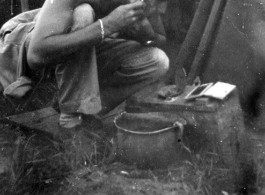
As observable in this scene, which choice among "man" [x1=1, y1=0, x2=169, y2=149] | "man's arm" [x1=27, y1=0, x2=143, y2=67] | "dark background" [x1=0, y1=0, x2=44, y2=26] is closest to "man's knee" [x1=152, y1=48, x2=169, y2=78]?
"man" [x1=1, y1=0, x2=169, y2=149]

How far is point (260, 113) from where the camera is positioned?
11.3ft

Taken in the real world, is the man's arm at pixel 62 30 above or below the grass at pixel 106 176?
above

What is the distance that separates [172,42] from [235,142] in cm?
131

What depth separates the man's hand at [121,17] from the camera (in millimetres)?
2836

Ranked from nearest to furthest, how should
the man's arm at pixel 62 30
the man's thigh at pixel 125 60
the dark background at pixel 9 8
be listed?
the man's arm at pixel 62 30
the man's thigh at pixel 125 60
the dark background at pixel 9 8

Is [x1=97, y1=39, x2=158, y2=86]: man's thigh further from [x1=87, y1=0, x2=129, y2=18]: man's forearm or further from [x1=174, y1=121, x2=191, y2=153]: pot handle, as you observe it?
[x1=174, y1=121, x2=191, y2=153]: pot handle

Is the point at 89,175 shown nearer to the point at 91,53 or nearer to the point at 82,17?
the point at 91,53

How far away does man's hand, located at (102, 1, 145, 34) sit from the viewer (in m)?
2.84

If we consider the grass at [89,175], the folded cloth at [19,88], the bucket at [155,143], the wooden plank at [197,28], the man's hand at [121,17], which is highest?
the man's hand at [121,17]

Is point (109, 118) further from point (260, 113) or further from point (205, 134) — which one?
point (260, 113)

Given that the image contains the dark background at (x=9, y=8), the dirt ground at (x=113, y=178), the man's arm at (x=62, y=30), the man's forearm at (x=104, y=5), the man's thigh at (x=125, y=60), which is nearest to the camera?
the dirt ground at (x=113, y=178)

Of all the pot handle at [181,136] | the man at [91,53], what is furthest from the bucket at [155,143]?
the man at [91,53]

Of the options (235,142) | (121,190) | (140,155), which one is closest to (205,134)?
(235,142)

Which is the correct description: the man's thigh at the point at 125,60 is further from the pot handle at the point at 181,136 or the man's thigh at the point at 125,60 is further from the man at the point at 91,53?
the pot handle at the point at 181,136
